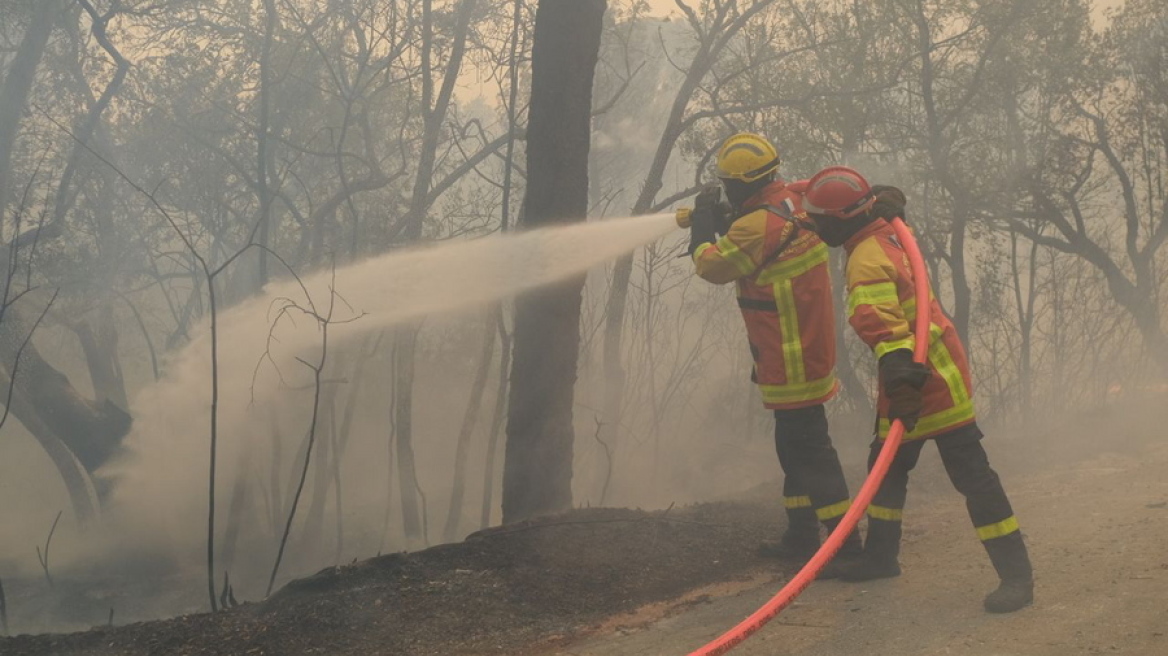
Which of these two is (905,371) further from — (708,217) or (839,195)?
(708,217)

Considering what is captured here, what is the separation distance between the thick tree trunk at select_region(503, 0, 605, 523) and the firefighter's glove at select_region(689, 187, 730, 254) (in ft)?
4.64

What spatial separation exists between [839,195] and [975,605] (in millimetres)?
1618

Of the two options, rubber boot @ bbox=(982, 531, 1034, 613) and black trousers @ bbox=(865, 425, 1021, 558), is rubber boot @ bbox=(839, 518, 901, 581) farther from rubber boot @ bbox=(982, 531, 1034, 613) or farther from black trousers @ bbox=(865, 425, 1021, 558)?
rubber boot @ bbox=(982, 531, 1034, 613)

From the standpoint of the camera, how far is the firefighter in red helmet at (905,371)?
360cm

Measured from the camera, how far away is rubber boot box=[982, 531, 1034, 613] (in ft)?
11.7

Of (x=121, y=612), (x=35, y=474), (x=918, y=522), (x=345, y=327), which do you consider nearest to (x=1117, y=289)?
(x=918, y=522)

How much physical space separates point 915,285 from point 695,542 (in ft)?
6.52

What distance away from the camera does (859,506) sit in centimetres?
347

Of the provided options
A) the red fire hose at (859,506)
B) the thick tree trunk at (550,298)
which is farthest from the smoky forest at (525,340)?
the red fire hose at (859,506)

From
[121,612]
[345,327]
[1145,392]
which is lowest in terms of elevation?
[121,612]

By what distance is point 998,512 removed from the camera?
375cm

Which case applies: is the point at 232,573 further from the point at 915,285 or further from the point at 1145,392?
the point at 1145,392

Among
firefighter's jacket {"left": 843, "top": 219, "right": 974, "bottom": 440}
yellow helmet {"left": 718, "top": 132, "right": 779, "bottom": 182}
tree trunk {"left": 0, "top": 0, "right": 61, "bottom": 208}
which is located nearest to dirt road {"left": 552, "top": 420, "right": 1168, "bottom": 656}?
firefighter's jacket {"left": 843, "top": 219, "right": 974, "bottom": 440}

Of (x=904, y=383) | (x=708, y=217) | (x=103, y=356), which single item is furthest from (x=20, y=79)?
(x=904, y=383)
